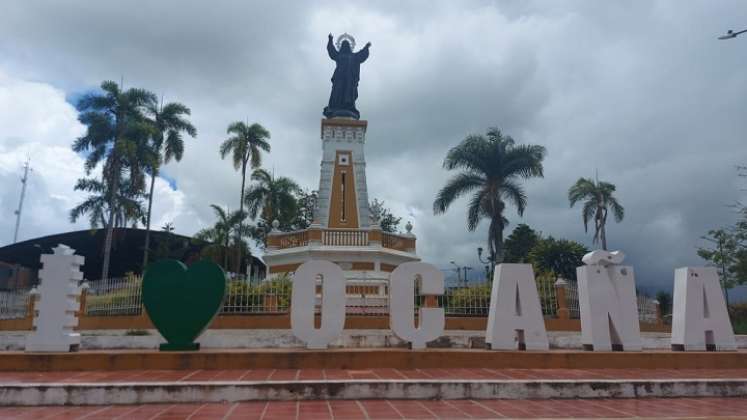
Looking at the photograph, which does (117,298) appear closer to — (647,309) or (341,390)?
(341,390)

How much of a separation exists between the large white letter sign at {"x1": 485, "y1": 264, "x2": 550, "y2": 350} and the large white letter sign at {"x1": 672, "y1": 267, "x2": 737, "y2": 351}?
2.64 meters

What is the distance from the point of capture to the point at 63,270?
25.6ft

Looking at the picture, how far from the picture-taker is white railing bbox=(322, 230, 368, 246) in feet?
65.7

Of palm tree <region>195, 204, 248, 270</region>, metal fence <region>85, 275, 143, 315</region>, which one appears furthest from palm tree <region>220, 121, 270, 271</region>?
metal fence <region>85, 275, 143, 315</region>

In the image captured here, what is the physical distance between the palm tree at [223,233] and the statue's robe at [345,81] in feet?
30.1

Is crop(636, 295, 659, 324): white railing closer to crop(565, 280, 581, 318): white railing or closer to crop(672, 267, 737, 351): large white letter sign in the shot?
crop(565, 280, 581, 318): white railing

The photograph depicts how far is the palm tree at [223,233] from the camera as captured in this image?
29.8 m

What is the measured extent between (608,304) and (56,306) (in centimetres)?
910

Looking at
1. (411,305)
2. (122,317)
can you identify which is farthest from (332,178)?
(411,305)

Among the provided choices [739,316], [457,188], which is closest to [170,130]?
[457,188]

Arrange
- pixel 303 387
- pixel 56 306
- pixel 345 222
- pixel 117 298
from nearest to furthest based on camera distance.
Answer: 1. pixel 303 387
2. pixel 56 306
3. pixel 117 298
4. pixel 345 222

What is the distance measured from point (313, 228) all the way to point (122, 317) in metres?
8.29

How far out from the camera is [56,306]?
7.66 meters

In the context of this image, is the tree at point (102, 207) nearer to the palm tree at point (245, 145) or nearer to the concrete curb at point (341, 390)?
the palm tree at point (245, 145)
